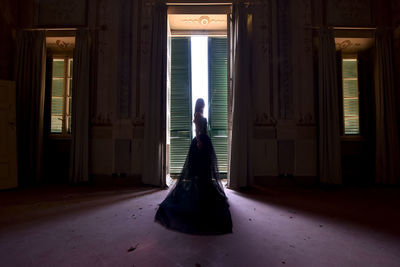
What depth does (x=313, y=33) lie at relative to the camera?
147 inches

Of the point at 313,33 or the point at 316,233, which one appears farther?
the point at 313,33

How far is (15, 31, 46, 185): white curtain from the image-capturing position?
3.61 meters

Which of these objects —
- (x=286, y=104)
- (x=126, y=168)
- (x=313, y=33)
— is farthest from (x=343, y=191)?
(x=126, y=168)

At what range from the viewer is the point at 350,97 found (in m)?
4.01

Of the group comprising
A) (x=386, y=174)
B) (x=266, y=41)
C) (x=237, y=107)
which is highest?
(x=266, y=41)

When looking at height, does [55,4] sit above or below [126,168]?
above

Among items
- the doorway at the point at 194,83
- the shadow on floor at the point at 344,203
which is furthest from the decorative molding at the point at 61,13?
the shadow on floor at the point at 344,203

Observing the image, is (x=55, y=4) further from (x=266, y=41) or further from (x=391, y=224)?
(x=391, y=224)

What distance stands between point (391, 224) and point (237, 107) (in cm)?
233

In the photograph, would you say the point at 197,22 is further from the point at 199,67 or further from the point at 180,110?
the point at 180,110

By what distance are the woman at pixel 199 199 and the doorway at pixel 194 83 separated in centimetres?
163

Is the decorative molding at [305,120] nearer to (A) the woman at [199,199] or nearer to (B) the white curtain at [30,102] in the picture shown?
(A) the woman at [199,199]

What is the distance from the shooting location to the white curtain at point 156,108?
347cm

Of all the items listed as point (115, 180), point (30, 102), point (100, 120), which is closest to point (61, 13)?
point (30, 102)
